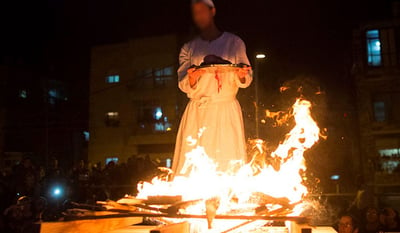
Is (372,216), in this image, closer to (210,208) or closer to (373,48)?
(210,208)

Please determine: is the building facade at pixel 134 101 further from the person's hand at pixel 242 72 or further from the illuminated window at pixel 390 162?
the person's hand at pixel 242 72

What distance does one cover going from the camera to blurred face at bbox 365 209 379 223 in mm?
8047

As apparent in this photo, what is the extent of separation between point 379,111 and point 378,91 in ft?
4.82

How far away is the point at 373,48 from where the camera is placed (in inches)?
1152

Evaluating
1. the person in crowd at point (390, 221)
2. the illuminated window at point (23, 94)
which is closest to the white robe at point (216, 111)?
the person in crowd at point (390, 221)

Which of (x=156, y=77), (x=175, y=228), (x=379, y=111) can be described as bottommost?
(x=175, y=228)

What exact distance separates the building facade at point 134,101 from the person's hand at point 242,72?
2561cm

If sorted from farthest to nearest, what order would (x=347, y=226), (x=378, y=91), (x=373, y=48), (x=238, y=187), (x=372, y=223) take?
(x=373, y=48)
(x=378, y=91)
(x=372, y=223)
(x=347, y=226)
(x=238, y=187)

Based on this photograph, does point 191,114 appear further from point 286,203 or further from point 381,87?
point 381,87

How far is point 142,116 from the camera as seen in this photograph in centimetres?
3325

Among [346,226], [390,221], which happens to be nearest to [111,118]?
[390,221]

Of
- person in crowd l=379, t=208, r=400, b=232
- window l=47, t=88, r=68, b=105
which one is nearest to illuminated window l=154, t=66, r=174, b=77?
window l=47, t=88, r=68, b=105

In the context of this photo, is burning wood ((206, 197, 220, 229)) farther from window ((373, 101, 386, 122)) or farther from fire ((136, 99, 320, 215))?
window ((373, 101, 386, 122))

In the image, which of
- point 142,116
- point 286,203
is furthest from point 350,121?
point 286,203
